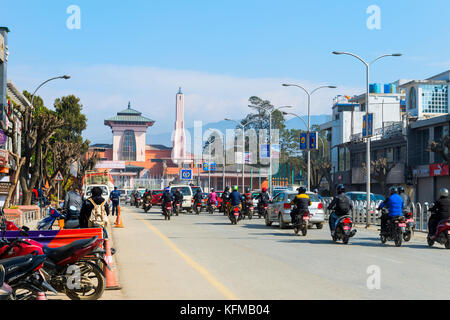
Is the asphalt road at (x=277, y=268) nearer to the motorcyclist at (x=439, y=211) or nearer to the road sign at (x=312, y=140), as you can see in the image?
the motorcyclist at (x=439, y=211)

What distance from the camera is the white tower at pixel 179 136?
116 meters

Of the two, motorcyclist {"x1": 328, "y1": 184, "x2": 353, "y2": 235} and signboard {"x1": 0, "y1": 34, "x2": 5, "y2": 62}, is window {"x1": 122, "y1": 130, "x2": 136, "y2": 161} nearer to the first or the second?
signboard {"x1": 0, "y1": 34, "x2": 5, "y2": 62}

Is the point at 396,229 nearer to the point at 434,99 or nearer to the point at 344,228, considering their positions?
the point at 344,228

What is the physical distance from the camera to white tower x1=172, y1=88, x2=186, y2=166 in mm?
115812

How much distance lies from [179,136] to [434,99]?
6411 cm

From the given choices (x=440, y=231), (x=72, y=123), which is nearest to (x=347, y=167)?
(x=72, y=123)

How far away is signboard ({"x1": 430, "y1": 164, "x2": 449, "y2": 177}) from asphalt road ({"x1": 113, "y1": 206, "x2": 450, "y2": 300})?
28.7m

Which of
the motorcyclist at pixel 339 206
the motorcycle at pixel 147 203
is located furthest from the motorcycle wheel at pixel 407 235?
the motorcycle at pixel 147 203

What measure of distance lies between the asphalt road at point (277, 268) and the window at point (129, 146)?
323 feet

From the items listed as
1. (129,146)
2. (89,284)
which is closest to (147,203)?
(89,284)

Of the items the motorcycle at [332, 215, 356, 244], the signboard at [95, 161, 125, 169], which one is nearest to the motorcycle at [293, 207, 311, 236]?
the motorcycle at [332, 215, 356, 244]

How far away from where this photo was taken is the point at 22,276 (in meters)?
8.56
